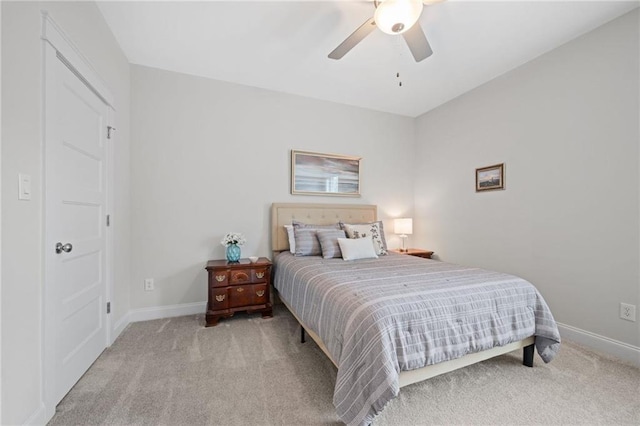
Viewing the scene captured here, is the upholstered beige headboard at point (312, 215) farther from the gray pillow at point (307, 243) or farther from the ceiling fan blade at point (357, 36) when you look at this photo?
the ceiling fan blade at point (357, 36)

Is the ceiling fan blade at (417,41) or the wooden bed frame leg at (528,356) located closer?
the ceiling fan blade at (417,41)

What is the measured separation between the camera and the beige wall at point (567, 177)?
202 cm

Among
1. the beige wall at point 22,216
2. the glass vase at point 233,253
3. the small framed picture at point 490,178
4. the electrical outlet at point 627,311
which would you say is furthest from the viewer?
the small framed picture at point 490,178

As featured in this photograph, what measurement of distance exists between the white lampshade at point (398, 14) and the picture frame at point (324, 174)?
1.93 meters

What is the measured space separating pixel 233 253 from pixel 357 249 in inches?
53.7

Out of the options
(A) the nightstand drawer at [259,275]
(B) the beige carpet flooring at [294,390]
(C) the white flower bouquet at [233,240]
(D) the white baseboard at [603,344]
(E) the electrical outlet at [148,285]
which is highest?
(C) the white flower bouquet at [233,240]

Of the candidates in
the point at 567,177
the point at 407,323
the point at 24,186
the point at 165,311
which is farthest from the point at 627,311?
the point at 165,311

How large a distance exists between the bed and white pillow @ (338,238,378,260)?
0.48m

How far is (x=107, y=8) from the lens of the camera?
1987 millimetres

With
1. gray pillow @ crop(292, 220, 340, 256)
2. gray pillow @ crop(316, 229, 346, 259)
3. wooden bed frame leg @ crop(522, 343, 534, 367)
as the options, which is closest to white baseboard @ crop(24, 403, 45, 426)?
gray pillow @ crop(292, 220, 340, 256)

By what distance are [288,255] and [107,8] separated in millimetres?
2646

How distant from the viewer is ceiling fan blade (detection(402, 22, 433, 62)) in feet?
5.73

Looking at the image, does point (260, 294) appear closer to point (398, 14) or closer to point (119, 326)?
point (119, 326)

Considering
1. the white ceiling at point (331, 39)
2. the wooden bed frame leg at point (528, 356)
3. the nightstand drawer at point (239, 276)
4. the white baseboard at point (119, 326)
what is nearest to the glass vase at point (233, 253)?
the nightstand drawer at point (239, 276)
